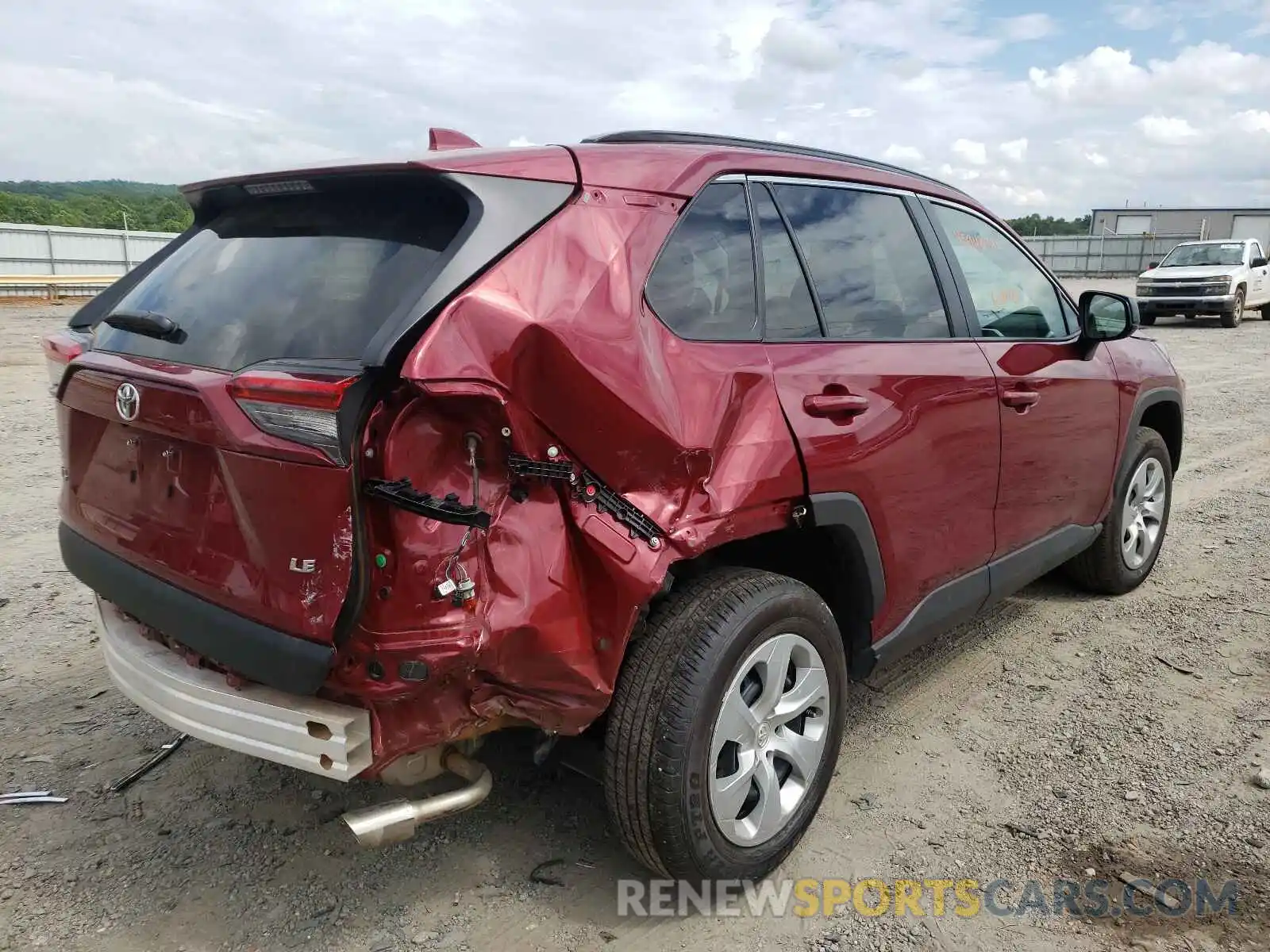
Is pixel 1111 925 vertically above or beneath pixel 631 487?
beneath

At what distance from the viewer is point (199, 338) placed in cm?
225

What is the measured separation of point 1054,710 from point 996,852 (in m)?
1.01

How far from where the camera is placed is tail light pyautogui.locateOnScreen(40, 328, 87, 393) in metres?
2.56

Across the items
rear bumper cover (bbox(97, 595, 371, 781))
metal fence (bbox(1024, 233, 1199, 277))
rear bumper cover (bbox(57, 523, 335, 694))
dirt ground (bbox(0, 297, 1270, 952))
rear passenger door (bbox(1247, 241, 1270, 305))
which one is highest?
metal fence (bbox(1024, 233, 1199, 277))

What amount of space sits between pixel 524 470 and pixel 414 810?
0.85 m

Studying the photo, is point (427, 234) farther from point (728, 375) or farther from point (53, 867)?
point (53, 867)

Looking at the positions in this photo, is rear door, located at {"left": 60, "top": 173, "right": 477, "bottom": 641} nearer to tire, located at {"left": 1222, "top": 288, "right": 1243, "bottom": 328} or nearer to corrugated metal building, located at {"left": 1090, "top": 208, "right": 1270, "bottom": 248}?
tire, located at {"left": 1222, "top": 288, "right": 1243, "bottom": 328}

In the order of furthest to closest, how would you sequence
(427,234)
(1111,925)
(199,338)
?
(1111,925), (199,338), (427,234)

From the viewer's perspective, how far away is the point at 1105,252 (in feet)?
130

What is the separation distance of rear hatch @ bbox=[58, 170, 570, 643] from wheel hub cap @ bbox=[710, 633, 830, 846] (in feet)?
3.47

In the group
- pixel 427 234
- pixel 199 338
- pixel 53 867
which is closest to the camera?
pixel 427 234

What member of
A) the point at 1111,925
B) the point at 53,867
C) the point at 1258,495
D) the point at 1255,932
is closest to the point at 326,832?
the point at 53,867

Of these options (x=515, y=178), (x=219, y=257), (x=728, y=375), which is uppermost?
(x=515, y=178)

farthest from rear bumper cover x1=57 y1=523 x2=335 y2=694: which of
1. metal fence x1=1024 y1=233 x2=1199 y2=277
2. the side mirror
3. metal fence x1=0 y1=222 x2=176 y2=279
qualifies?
metal fence x1=1024 y1=233 x2=1199 y2=277
